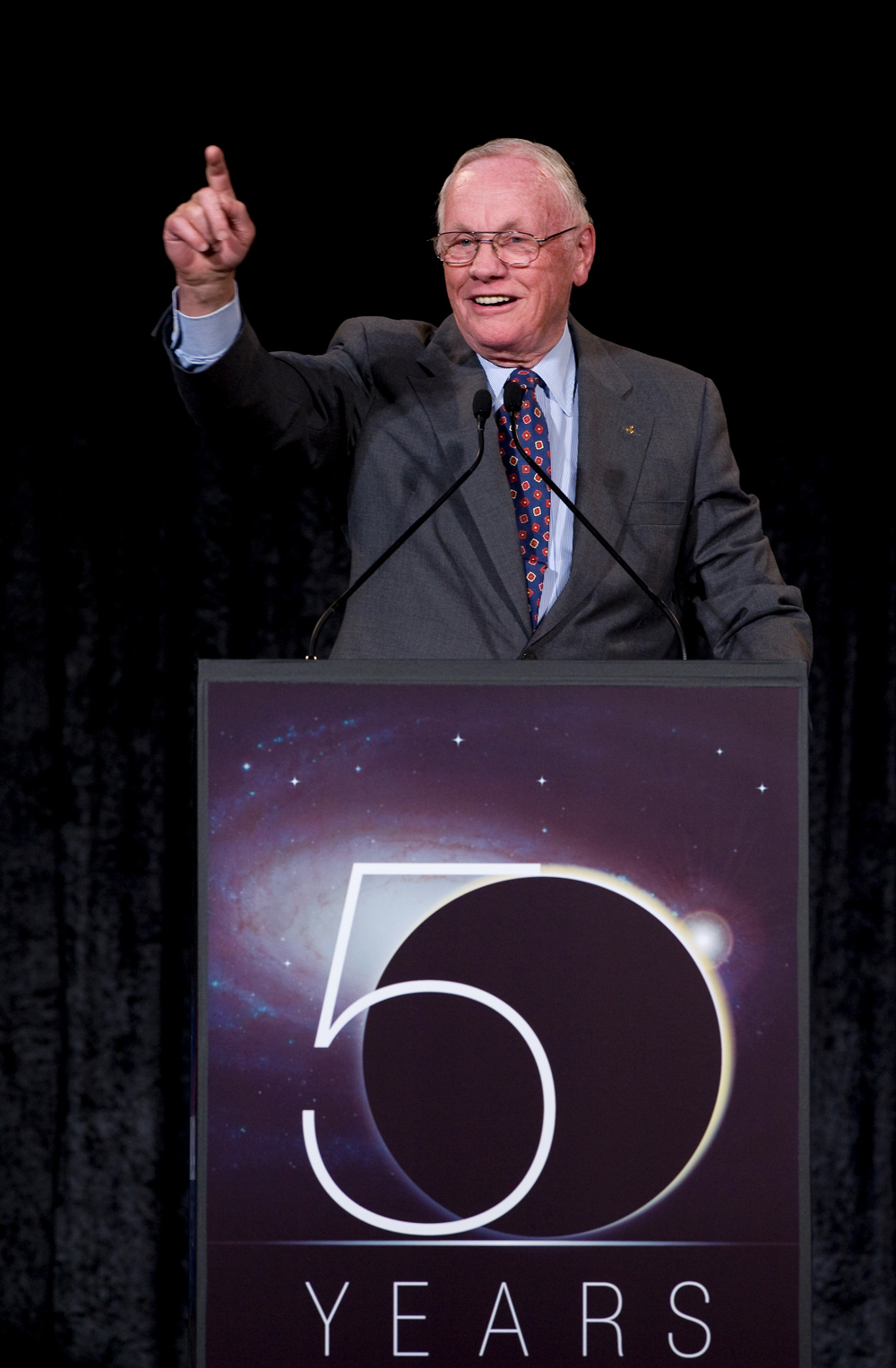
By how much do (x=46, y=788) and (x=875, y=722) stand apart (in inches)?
65.4

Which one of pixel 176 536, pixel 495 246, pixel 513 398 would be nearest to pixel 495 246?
pixel 495 246

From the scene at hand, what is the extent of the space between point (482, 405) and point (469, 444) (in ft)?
0.84

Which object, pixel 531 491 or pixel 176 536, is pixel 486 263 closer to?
pixel 531 491

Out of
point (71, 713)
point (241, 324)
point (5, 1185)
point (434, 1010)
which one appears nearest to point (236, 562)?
point (71, 713)

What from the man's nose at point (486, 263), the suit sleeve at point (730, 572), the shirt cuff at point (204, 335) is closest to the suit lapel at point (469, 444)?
the man's nose at point (486, 263)

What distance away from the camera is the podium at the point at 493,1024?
1.13m

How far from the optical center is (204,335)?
1.39 m

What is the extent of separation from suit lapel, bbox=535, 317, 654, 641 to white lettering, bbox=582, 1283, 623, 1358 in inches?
26.2

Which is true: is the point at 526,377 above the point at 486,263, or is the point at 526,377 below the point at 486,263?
below

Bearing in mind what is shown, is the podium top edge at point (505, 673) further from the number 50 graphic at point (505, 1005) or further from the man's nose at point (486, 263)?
the man's nose at point (486, 263)

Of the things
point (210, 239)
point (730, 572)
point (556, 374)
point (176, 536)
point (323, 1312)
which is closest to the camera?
point (323, 1312)

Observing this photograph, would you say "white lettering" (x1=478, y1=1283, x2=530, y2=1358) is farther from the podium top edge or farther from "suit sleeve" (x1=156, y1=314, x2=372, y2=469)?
"suit sleeve" (x1=156, y1=314, x2=372, y2=469)

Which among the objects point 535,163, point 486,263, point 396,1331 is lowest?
point 396,1331

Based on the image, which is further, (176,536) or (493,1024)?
(176,536)
